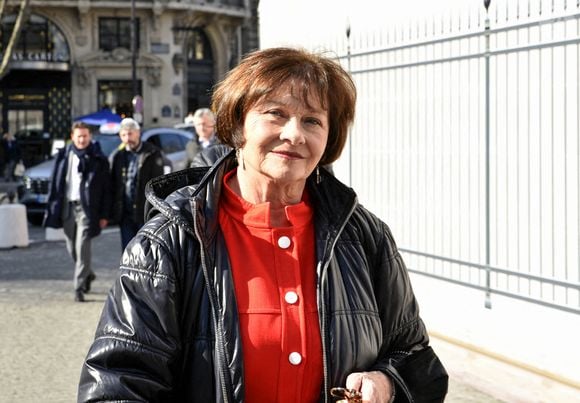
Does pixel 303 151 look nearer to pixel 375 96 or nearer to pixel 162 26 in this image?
pixel 375 96

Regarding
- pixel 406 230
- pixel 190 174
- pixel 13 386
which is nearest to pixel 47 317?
pixel 13 386

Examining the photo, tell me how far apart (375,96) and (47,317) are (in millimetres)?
3677

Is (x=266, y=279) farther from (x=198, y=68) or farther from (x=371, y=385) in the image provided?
(x=198, y=68)

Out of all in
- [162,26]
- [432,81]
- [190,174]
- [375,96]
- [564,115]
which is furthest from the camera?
[162,26]

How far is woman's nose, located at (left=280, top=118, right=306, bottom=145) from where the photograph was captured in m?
2.51

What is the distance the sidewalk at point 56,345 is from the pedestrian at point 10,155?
2538cm

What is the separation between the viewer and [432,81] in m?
8.10

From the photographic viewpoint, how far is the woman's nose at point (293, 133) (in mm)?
2510

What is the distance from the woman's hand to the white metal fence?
4.05 meters

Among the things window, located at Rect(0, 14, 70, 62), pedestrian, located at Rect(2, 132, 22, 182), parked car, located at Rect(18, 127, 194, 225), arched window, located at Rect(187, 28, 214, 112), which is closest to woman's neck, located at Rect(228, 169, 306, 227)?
parked car, located at Rect(18, 127, 194, 225)

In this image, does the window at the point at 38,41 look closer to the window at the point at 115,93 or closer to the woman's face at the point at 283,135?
the window at the point at 115,93

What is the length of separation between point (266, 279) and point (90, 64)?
4608 cm

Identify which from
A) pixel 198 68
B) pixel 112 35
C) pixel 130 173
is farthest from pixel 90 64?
pixel 130 173

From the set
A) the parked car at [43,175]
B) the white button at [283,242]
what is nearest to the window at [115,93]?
the parked car at [43,175]
